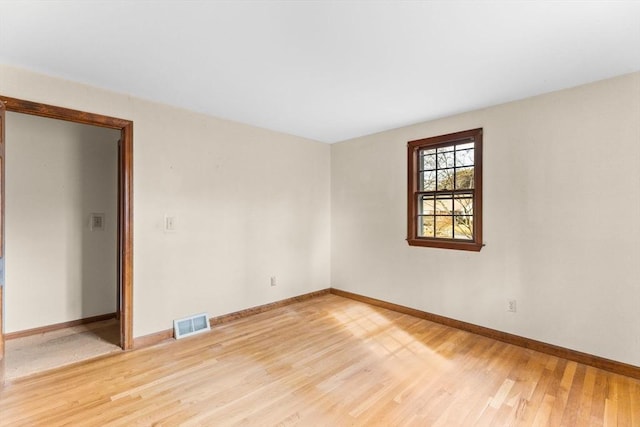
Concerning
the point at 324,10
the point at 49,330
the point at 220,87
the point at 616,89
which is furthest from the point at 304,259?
the point at 616,89

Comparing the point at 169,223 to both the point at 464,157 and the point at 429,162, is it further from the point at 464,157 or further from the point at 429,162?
Answer: the point at 464,157

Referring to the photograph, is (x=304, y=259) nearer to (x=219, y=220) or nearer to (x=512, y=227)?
(x=219, y=220)

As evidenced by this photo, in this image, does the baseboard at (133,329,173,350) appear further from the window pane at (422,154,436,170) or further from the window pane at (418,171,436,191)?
the window pane at (422,154,436,170)

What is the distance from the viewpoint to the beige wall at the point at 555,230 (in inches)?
95.7

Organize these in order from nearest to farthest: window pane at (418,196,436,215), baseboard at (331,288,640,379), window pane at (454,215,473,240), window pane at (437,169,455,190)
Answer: baseboard at (331,288,640,379) < window pane at (454,215,473,240) < window pane at (437,169,455,190) < window pane at (418,196,436,215)

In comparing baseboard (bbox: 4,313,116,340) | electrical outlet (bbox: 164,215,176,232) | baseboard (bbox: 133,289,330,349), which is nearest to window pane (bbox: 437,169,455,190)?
baseboard (bbox: 133,289,330,349)

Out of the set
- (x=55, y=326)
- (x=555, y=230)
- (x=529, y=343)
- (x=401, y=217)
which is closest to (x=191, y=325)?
(x=55, y=326)

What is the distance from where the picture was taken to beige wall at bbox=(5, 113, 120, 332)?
3.13m

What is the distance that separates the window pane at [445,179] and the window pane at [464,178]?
0.08 metres

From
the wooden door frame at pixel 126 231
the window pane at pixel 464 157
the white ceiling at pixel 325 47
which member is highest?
the white ceiling at pixel 325 47

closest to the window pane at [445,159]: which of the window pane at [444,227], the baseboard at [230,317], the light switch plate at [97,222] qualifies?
the window pane at [444,227]

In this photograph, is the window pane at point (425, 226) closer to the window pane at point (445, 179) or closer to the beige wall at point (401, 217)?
the beige wall at point (401, 217)

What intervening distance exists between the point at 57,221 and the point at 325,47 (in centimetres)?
350

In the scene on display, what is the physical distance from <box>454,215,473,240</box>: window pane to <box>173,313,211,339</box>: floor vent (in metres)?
3.01
